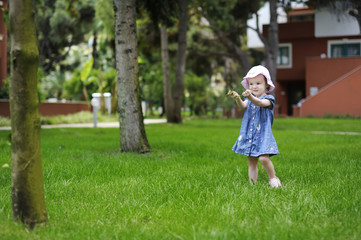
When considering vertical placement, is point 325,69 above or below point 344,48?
below

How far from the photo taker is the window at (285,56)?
2869cm

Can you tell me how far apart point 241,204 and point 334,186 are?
4.11 feet

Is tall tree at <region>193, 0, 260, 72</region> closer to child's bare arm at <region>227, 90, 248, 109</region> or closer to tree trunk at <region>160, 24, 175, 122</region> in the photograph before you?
tree trunk at <region>160, 24, 175, 122</region>

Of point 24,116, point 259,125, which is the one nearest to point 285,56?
point 259,125

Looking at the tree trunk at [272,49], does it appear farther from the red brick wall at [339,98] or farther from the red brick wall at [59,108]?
the red brick wall at [59,108]

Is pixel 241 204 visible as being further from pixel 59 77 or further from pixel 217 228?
pixel 59 77

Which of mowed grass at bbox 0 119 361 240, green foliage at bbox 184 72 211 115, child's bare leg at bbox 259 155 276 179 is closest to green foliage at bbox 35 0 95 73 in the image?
green foliage at bbox 184 72 211 115

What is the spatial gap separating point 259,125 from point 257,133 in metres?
0.08

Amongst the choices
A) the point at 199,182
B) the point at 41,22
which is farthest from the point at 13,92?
the point at 41,22

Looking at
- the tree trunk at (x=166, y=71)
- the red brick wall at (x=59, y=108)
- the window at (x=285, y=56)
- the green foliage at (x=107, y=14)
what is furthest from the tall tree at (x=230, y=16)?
the red brick wall at (x=59, y=108)

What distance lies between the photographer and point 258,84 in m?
4.21

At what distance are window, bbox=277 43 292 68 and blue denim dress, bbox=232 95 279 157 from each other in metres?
25.6

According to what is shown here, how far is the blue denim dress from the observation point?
407 cm

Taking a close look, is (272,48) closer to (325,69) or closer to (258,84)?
(325,69)
